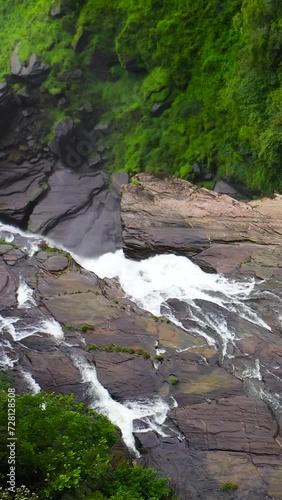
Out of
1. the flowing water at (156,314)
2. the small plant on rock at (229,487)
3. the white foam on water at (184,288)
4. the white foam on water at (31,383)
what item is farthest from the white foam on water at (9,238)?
the small plant on rock at (229,487)

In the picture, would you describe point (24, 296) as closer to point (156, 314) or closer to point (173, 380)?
point (156, 314)

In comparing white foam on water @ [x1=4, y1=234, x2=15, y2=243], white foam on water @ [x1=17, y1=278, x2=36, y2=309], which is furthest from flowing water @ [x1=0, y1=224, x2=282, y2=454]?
white foam on water @ [x1=4, y1=234, x2=15, y2=243]

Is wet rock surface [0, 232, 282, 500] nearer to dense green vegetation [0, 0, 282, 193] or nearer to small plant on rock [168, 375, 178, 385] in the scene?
small plant on rock [168, 375, 178, 385]

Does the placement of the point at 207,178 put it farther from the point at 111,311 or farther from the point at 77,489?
the point at 77,489

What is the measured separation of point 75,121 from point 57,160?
9.56 feet

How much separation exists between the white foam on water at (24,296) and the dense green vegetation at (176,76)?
11.6m

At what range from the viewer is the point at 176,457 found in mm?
18141

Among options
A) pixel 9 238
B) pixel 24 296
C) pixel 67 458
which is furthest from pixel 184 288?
pixel 9 238

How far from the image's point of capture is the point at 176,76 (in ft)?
103

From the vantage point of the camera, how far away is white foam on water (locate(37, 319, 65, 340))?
21891 millimetres

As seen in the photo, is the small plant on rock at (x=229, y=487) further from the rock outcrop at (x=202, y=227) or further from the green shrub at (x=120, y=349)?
the rock outcrop at (x=202, y=227)

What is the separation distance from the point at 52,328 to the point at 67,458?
25.4ft

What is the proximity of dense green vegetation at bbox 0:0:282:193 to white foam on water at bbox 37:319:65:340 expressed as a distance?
12.5 m

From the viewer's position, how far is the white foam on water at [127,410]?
62.4 feet
